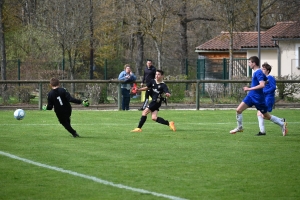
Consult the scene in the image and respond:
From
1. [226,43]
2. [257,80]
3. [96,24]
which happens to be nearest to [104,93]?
[257,80]

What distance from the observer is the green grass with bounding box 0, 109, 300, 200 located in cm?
884

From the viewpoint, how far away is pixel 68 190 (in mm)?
8898

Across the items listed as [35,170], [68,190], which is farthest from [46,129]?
[68,190]

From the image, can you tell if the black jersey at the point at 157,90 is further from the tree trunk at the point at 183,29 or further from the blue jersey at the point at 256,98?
the tree trunk at the point at 183,29

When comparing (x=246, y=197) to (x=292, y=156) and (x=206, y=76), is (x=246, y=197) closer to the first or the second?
(x=292, y=156)

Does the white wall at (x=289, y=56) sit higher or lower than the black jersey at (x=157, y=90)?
higher

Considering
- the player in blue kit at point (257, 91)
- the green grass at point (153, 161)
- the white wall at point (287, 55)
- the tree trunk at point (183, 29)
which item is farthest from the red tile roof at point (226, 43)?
the player in blue kit at point (257, 91)

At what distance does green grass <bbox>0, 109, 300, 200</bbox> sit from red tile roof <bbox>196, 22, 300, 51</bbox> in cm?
2425

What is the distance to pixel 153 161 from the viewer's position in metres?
11.5

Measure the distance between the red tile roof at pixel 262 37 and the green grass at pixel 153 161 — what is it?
2425 cm

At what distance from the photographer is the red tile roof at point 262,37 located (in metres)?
42.7

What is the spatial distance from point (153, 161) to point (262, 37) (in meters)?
36.0

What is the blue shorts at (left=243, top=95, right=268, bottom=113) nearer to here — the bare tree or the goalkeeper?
the goalkeeper

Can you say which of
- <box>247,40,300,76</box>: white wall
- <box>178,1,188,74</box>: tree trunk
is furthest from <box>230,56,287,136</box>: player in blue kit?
<box>178,1,188,74</box>: tree trunk
